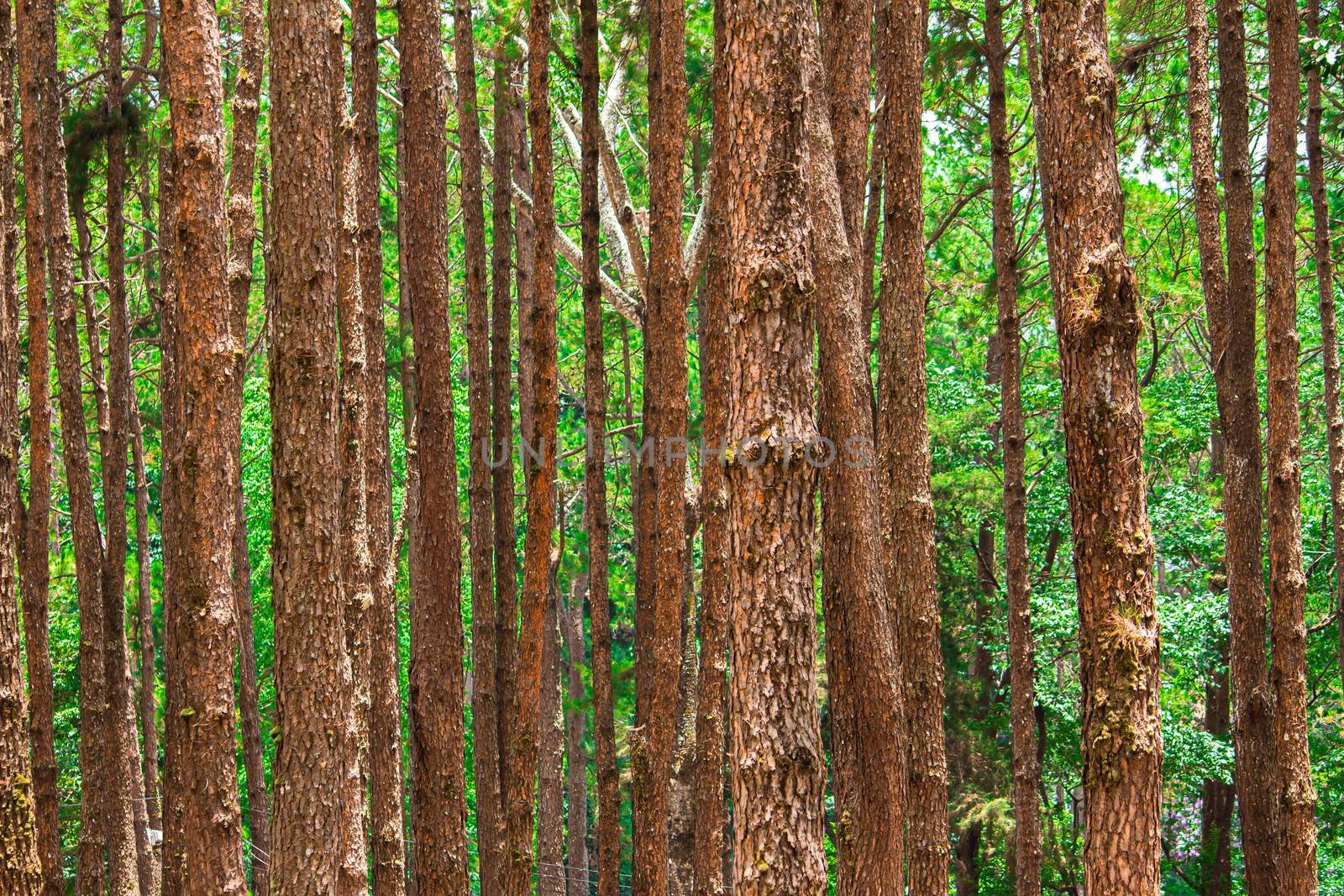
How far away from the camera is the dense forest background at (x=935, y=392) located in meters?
11.4

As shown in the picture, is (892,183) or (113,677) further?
(113,677)

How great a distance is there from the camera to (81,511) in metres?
8.83

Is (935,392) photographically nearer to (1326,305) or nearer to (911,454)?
(1326,305)

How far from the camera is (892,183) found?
6.48 metres

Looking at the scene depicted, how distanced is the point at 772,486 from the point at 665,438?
3089 millimetres

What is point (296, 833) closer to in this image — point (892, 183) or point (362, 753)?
point (362, 753)

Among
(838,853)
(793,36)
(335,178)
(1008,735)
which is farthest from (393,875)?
(1008,735)

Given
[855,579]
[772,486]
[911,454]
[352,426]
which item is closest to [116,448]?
[352,426]

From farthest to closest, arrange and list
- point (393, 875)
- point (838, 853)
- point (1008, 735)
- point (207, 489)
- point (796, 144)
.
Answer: point (1008, 735) → point (393, 875) → point (838, 853) → point (207, 489) → point (796, 144)

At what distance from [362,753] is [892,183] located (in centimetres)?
397

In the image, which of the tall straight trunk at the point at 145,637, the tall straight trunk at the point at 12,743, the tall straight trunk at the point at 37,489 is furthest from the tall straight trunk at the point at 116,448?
the tall straight trunk at the point at 12,743

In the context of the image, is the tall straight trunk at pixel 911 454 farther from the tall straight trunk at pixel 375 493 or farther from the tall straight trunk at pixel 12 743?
the tall straight trunk at pixel 12 743

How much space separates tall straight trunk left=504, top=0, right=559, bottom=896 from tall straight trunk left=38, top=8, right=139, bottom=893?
3.43 meters

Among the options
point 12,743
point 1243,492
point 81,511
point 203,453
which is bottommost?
point 12,743
